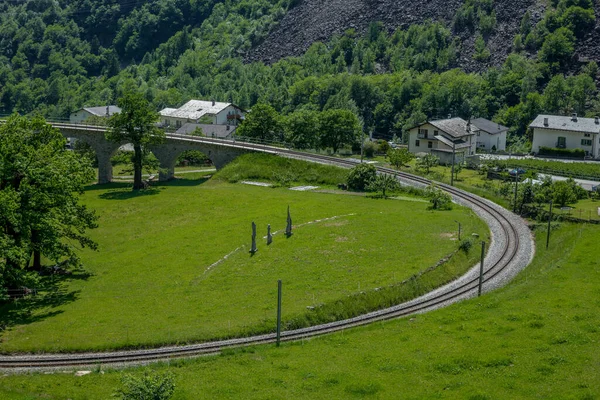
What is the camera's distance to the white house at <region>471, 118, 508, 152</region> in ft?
439

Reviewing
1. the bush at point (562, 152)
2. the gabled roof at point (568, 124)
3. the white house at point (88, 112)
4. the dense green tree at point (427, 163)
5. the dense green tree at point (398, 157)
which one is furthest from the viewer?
the white house at point (88, 112)

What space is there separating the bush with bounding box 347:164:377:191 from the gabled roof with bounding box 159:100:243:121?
69383 mm

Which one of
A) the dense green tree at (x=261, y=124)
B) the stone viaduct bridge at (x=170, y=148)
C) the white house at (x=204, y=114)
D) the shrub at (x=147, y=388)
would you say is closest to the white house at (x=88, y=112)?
the white house at (x=204, y=114)

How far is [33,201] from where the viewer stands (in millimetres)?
62406

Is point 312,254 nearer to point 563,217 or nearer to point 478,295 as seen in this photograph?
point 478,295

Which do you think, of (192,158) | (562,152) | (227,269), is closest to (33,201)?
(227,269)

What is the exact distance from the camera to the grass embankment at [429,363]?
4034cm

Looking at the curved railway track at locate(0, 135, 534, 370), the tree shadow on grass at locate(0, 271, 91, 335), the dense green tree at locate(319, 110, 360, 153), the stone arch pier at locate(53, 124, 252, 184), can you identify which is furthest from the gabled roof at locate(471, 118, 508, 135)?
the tree shadow on grass at locate(0, 271, 91, 335)

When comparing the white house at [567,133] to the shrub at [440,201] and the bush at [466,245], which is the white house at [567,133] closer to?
the shrub at [440,201]

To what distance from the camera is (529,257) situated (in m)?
68.8

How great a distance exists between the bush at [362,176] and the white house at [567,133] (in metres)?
44.8

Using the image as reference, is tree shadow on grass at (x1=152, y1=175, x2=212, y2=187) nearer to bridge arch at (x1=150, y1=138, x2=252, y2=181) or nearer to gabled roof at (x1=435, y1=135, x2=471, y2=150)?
bridge arch at (x1=150, y1=138, x2=252, y2=181)

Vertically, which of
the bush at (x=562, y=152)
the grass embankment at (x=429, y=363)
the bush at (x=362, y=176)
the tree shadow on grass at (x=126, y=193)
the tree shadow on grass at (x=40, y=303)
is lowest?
the tree shadow on grass at (x=40, y=303)

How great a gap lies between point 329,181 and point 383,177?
33.7 ft
